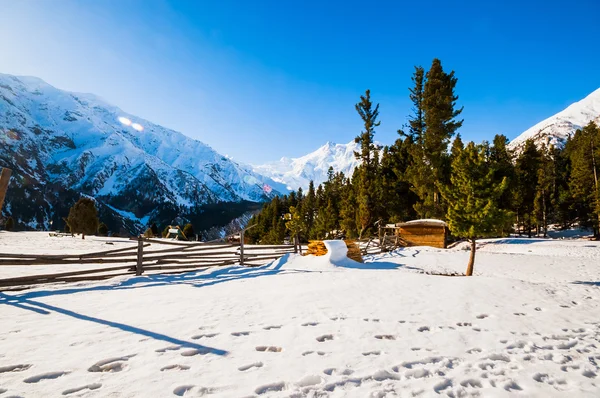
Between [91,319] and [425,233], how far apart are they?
A: 2495 centimetres

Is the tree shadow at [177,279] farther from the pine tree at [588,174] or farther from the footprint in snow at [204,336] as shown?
the pine tree at [588,174]

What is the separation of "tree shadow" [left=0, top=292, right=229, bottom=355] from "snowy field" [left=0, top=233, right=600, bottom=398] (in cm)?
3

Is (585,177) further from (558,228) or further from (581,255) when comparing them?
(581,255)

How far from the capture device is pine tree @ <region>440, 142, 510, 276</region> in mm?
12516

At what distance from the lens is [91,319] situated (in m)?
5.33

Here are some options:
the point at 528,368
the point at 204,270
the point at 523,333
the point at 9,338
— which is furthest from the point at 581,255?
the point at 9,338

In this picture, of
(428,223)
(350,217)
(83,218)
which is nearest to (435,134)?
(428,223)

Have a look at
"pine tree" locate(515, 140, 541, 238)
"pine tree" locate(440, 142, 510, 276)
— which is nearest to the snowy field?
"pine tree" locate(440, 142, 510, 276)

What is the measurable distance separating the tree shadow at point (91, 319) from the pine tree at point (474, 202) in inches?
483

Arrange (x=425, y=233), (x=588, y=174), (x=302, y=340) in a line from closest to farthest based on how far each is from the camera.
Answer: (x=302, y=340) → (x=425, y=233) → (x=588, y=174)

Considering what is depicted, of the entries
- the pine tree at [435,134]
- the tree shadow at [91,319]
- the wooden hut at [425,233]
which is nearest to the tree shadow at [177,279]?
the tree shadow at [91,319]

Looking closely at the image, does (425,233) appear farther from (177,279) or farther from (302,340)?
(302,340)

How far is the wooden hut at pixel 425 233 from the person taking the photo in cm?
2423

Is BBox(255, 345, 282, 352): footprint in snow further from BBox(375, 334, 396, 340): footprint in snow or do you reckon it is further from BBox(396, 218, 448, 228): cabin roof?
BBox(396, 218, 448, 228): cabin roof
